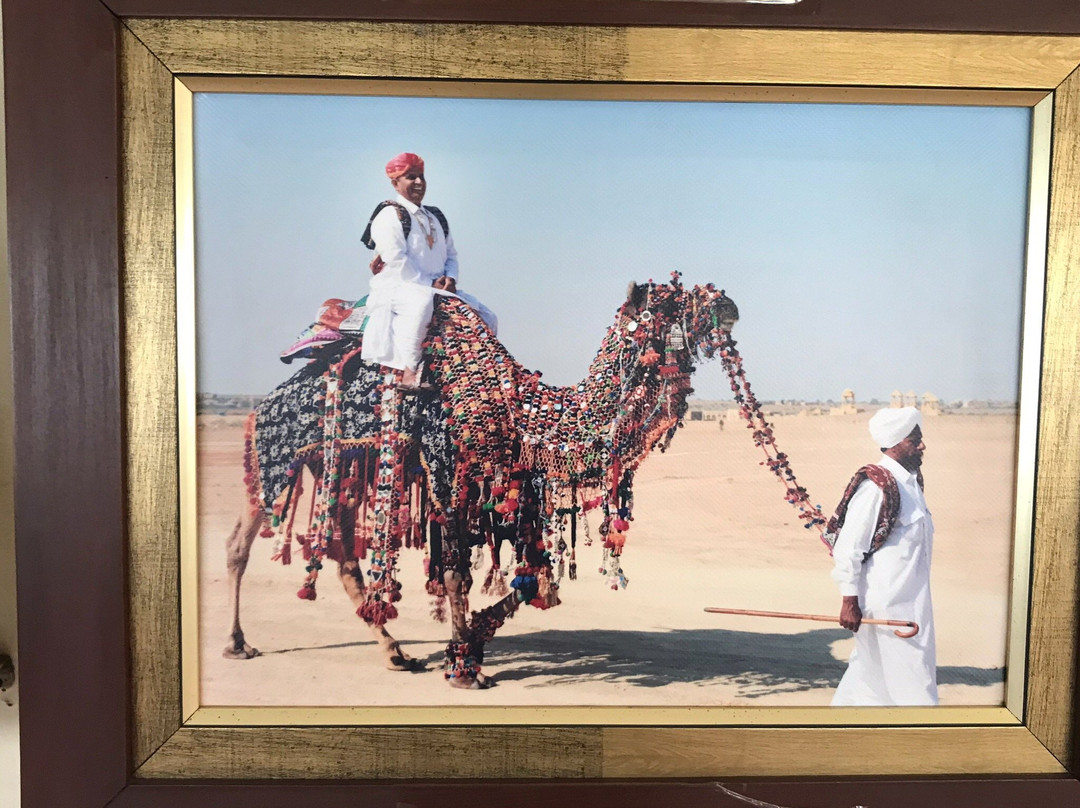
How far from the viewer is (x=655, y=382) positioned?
0.63m

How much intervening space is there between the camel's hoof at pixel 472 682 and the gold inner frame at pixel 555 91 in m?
0.02

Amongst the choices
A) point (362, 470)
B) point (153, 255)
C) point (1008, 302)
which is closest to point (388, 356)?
point (362, 470)

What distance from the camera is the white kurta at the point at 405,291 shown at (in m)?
0.62

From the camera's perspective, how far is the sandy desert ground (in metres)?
0.63

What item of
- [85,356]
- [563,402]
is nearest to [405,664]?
[563,402]

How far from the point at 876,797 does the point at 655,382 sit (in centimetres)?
41

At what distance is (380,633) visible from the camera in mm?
629

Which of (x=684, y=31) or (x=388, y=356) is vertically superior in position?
(x=684, y=31)

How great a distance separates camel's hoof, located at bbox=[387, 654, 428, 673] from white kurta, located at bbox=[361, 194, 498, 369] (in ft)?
0.83

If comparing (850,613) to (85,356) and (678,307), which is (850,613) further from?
(85,356)

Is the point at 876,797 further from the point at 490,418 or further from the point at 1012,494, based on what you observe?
the point at 490,418

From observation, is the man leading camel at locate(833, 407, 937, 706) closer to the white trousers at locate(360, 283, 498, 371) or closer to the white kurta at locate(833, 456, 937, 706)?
the white kurta at locate(833, 456, 937, 706)

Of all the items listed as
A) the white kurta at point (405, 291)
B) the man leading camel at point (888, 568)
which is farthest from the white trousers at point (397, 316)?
the man leading camel at point (888, 568)

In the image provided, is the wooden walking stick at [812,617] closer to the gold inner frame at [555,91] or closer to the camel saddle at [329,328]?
the gold inner frame at [555,91]
